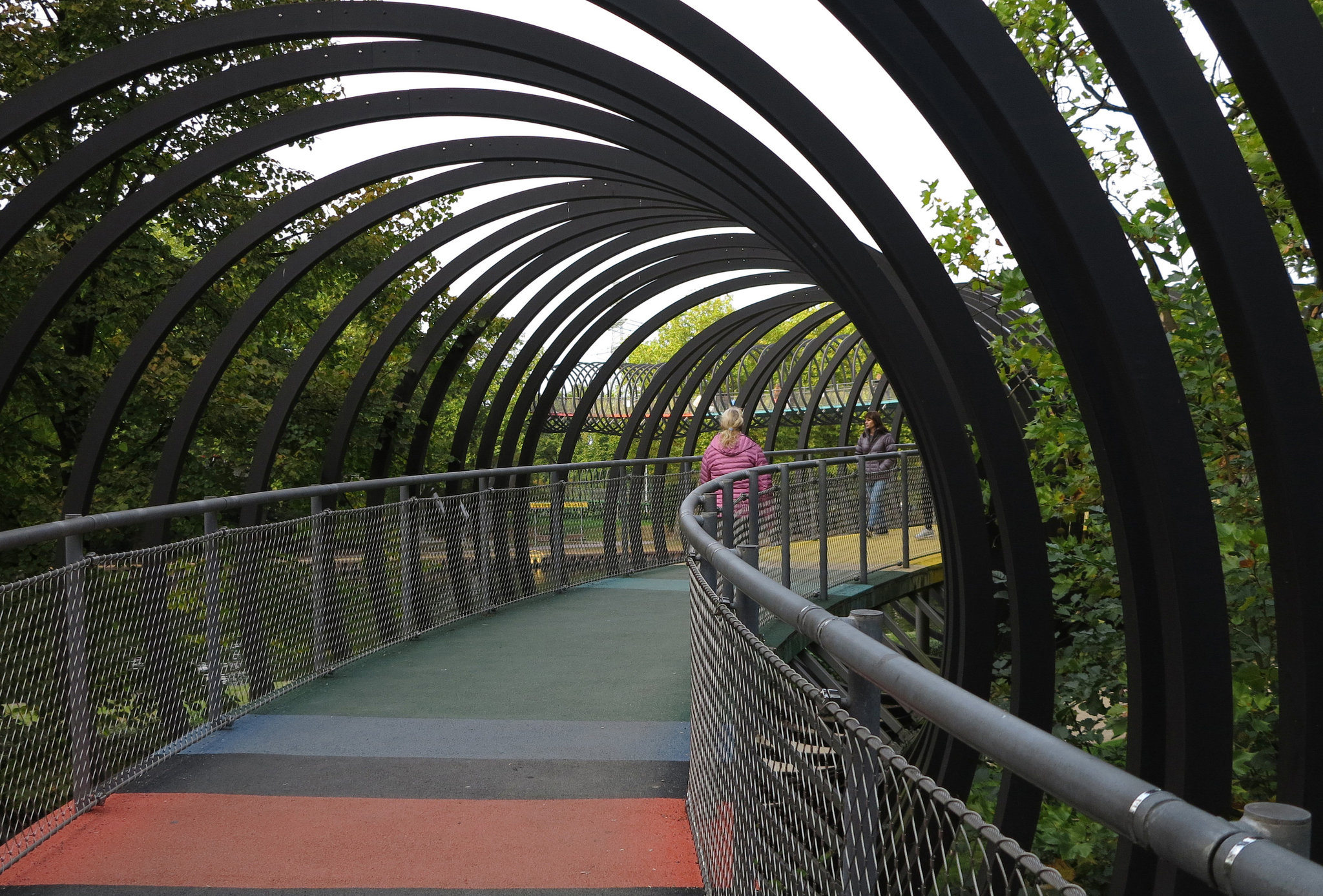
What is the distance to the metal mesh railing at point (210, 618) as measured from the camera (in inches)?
179

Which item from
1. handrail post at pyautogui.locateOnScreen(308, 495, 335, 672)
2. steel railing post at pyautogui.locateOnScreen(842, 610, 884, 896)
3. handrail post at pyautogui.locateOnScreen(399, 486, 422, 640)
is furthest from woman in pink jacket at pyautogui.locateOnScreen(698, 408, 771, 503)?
steel railing post at pyautogui.locateOnScreen(842, 610, 884, 896)

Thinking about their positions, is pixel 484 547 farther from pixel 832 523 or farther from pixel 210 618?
pixel 210 618

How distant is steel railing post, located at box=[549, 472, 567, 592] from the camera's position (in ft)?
37.9

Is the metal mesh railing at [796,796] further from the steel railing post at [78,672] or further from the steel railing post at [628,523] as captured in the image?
the steel railing post at [628,523]

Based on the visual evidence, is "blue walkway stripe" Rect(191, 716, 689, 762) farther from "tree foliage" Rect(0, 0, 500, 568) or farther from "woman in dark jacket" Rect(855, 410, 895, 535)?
"tree foliage" Rect(0, 0, 500, 568)

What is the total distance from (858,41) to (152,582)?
3.98 m

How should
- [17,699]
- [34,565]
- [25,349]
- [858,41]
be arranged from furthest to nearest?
[34,565] → [25,349] → [17,699] → [858,41]

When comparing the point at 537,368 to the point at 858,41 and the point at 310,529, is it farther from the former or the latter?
the point at 858,41

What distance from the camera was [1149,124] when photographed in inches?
115

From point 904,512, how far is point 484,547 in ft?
14.5

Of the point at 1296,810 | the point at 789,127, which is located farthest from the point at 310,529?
the point at 1296,810

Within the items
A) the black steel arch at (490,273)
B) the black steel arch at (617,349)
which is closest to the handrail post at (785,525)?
the black steel arch at (490,273)

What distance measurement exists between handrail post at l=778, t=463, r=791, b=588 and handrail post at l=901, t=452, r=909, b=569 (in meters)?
2.66

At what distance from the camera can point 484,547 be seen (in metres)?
9.98
